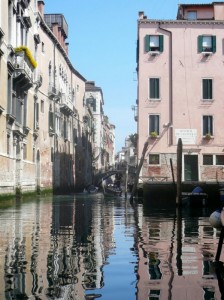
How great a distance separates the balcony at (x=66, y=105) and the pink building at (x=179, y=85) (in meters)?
11.3

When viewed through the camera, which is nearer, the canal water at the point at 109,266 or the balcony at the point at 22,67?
the canal water at the point at 109,266

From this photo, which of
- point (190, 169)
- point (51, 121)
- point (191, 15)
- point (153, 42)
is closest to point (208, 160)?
point (190, 169)

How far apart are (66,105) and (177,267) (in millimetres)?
35557

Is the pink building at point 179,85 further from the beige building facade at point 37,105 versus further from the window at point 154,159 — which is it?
the beige building facade at point 37,105

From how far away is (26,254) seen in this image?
5891 mm

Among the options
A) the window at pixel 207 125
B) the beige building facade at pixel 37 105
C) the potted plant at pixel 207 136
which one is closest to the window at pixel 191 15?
the window at pixel 207 125

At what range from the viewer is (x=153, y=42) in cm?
2908

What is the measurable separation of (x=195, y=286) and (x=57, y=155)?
109 ft

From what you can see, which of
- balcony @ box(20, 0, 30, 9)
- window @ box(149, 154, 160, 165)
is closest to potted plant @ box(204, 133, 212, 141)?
window @ box(149, 154, 160, 165)

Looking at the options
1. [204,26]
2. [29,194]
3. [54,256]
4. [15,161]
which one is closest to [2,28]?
[15,161]

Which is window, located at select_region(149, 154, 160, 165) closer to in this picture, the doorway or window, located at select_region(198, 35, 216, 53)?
the doorway

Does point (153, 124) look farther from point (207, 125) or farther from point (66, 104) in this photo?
point (66, 104)

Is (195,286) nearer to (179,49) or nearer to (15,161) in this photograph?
(15,161)

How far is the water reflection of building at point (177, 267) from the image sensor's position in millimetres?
3908
